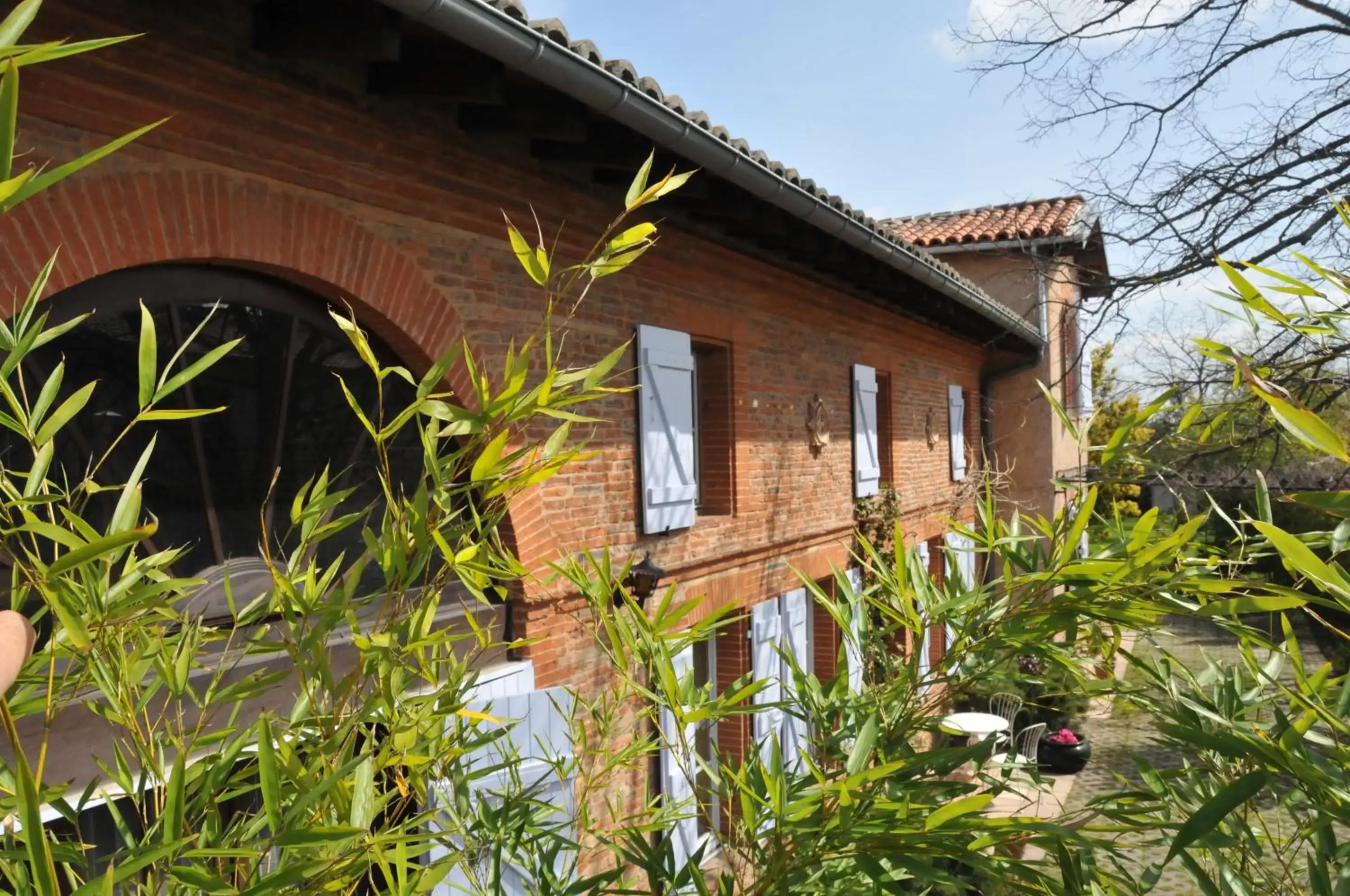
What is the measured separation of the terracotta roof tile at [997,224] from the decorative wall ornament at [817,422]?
14.0 ft

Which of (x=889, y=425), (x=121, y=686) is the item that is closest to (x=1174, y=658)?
(x=121, y=686)

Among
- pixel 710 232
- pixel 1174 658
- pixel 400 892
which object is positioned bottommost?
pixel 400 892

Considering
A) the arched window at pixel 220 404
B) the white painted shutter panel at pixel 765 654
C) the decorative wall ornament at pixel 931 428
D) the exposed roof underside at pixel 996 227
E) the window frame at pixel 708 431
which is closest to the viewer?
the arched window at pixel 220 404

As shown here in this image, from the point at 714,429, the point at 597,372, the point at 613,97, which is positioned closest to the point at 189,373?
the point at 597,372

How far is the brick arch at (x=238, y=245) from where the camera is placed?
2451mm

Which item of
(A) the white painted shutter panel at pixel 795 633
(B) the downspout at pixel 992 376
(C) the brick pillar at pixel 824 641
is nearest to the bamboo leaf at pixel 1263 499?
→ (A) the white painted shutter panel at pixel 795 633

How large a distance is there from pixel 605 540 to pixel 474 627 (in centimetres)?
325

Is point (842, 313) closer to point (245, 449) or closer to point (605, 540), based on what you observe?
point (605, 540)

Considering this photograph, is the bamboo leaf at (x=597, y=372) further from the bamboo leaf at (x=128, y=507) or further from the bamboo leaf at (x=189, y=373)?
the bamboo leaf at (x=128, y=507)

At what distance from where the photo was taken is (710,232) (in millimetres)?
5566

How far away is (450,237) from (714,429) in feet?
8.94

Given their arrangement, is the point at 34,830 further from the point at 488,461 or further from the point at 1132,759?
the point at 1132,759

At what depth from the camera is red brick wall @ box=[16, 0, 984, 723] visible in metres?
2.60

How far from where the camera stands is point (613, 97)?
328cm
